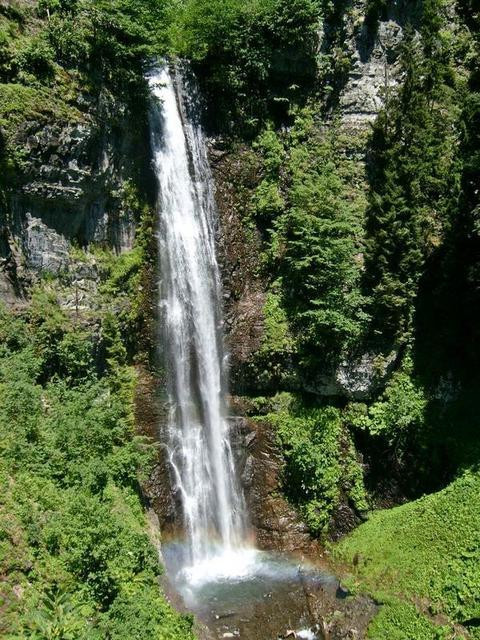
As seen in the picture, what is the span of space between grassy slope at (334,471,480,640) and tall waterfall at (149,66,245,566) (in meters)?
3.92

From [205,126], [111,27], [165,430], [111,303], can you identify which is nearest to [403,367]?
[165,430]

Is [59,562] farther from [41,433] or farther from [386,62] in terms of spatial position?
[386,62]

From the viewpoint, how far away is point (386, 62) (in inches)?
837

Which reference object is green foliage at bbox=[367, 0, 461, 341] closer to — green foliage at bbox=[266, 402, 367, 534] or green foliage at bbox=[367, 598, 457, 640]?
green foliage at bbox=[266, 402, 367, 534]

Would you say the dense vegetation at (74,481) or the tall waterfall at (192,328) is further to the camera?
the tall waterfall at (192,328)

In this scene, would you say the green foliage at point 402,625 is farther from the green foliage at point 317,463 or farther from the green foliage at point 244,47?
the green foliage at point 244,47

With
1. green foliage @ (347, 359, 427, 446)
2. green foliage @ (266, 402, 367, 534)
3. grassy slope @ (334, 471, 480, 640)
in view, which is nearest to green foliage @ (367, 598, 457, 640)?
grassy slope @ (334, 471, 480, 640)

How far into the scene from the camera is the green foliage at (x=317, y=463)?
17.1 metres

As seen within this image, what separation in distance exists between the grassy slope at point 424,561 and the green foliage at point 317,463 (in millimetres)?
1218

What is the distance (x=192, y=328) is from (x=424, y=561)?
30.2 ft

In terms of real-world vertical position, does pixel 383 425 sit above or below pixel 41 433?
below

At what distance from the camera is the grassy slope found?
12781 millimetres

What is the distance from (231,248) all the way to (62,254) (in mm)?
5805

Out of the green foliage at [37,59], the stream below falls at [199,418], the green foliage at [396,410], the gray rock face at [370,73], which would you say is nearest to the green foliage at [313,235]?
the gray rock face at [370,73]
